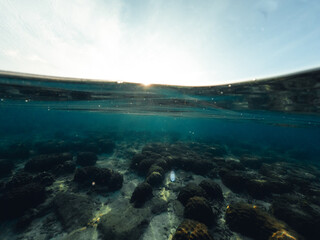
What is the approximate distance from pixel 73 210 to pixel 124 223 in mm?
2475

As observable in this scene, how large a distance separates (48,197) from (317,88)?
56.1 feet

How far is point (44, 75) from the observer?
336 inches

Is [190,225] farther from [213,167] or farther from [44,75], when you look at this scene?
[44,75]

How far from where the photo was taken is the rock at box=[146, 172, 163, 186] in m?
8.24

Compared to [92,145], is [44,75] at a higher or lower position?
higher

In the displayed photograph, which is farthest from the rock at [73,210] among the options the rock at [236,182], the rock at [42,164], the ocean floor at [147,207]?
the rock at [236,182]

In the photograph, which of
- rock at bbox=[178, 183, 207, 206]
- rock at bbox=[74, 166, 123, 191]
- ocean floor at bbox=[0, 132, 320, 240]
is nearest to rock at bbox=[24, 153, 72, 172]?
ocean floor at bbox=[0, 132, 320, 240]

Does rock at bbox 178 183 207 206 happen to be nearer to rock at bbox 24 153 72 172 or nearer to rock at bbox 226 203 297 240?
rock at bbox 226 203 297 240

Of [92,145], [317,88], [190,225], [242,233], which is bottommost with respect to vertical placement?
[92,145]

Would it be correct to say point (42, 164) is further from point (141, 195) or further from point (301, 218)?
point (301, 218)

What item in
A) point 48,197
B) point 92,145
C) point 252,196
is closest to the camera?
point 48,197

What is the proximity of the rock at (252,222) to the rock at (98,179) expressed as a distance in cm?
610

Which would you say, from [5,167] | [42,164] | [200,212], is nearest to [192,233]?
[200,212]

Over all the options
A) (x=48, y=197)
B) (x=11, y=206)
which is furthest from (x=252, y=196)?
(x=11, y=206)
